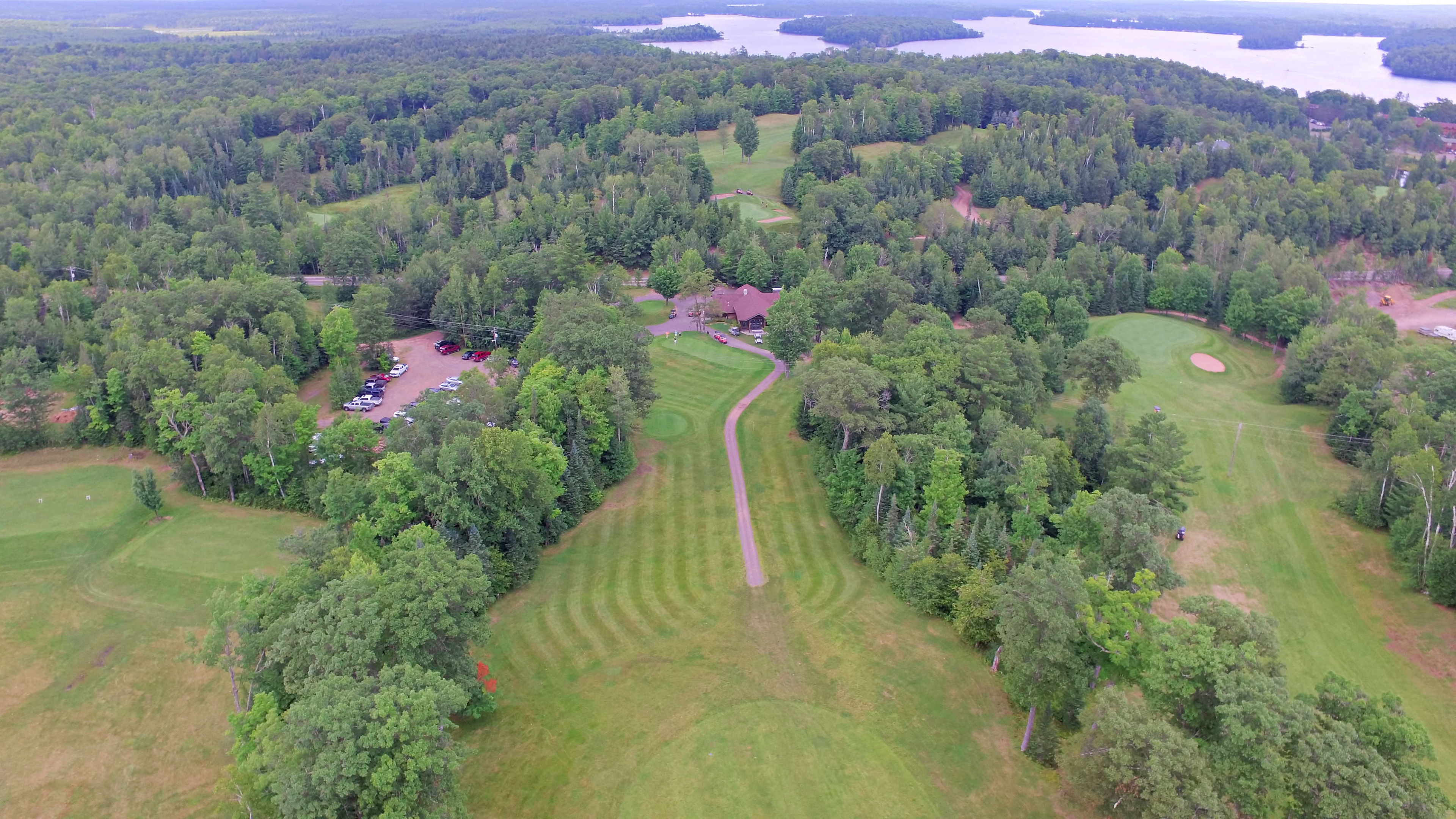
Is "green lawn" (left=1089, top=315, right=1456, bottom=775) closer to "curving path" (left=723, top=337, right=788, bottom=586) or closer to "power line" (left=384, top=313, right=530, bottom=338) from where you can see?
"curving path" (left=723, top=337, right=788, bottom=586)

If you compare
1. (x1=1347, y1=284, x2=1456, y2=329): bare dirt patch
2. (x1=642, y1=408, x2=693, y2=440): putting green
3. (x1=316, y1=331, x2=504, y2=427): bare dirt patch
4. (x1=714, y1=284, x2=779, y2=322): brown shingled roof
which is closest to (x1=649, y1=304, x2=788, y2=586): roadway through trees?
(x1=642, y1=408, x2=693, y2=440): putting green

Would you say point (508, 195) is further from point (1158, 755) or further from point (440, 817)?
point (1158, 755)

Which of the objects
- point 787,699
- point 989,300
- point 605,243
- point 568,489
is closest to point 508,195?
point 605,243

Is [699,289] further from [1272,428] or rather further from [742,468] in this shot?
[1272,428]

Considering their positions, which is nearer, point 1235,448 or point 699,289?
point 1235,448

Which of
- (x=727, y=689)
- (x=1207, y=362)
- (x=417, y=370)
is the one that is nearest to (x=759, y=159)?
(x=1207, y=362)

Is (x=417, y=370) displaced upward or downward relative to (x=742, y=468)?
upward
